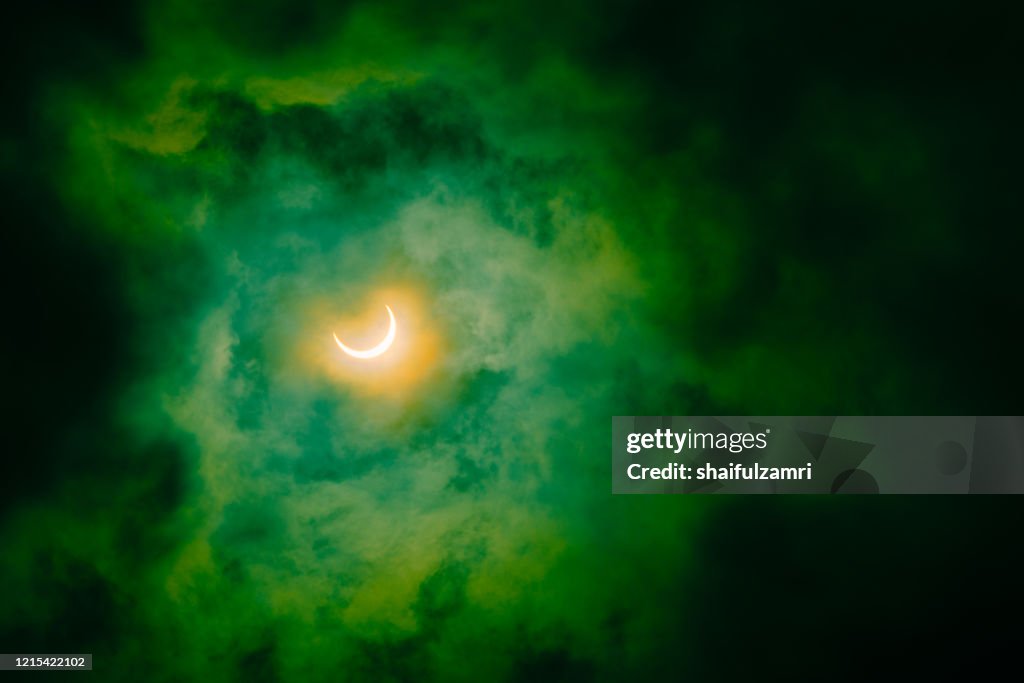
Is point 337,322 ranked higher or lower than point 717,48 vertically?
lower

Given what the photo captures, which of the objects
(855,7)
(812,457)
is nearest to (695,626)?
(812,457)

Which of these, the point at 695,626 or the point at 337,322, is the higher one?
the point at 337,322

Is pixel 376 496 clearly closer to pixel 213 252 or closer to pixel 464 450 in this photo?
pixel 464 450

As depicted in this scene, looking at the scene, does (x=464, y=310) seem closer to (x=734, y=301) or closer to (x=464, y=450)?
(x=464, y=450)

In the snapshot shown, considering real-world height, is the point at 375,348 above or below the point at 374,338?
below

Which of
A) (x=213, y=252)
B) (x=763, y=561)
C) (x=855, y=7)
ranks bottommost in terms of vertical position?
(x=763, y=561)

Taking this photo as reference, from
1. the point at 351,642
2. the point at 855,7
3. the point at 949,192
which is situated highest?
the point at 855,7

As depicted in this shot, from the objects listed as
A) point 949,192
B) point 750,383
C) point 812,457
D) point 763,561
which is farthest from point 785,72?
point 763,561

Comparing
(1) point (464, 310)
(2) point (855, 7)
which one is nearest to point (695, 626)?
(1) point (464, 310)
